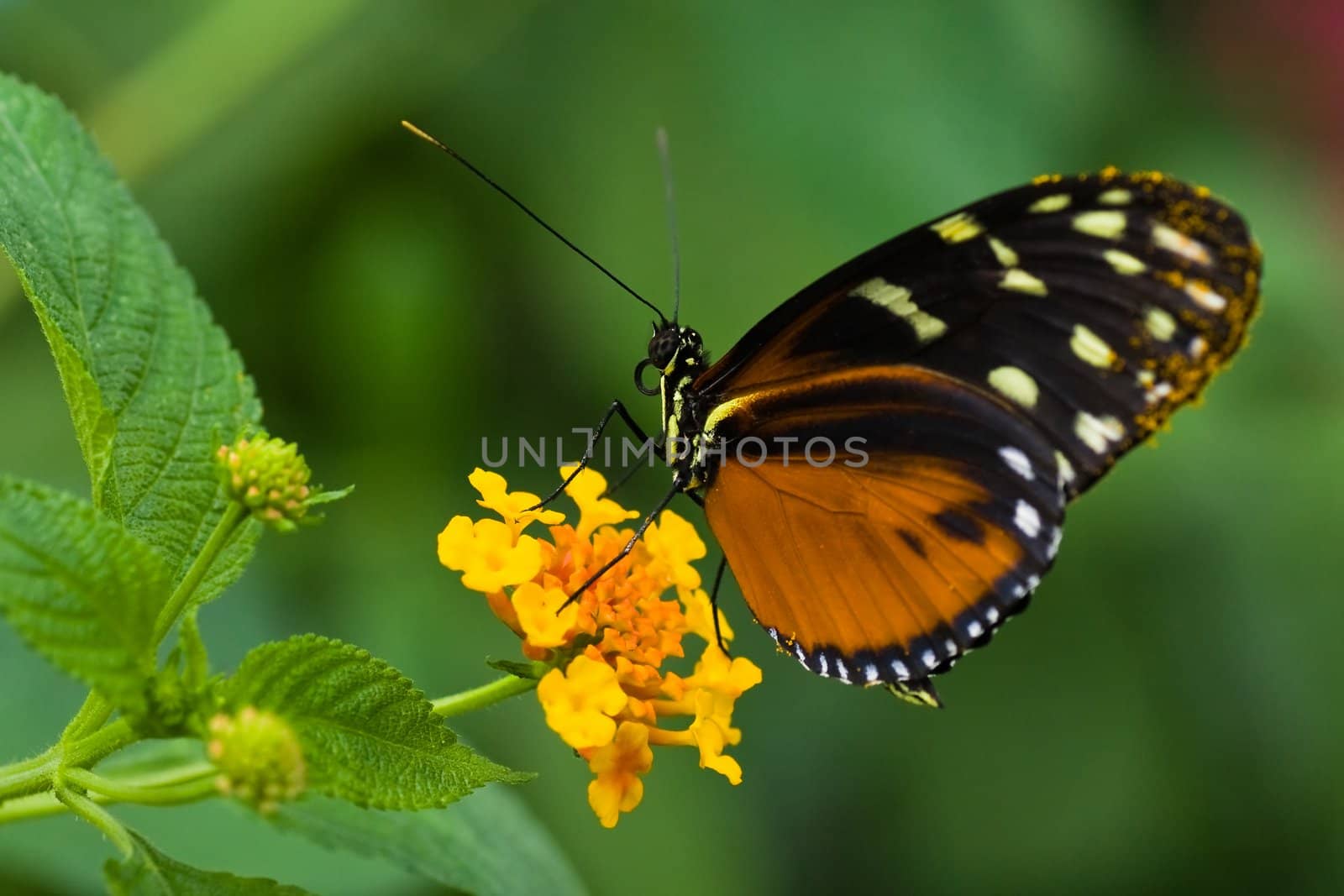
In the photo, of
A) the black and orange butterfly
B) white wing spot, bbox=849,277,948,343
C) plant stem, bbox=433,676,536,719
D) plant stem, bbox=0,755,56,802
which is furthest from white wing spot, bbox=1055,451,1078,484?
plant stem, bbox=0,755,56,802

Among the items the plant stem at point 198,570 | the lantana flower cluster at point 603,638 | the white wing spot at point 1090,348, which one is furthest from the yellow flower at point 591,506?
the white wing spot at point 1090,348

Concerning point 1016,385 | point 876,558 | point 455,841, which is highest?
point 1016,385

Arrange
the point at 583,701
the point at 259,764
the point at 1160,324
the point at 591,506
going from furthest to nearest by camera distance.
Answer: the point at 1160,324
the point at 591,506
the point at 583,701
the point at 259,764

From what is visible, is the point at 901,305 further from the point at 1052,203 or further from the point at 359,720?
the point at 359,720

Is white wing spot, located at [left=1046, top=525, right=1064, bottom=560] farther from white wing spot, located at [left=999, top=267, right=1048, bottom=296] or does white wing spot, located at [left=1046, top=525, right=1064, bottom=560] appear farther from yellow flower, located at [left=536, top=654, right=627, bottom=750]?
yellow flower, located at [left=536, top=654, right=627, bottom=750]

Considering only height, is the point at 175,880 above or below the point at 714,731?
below

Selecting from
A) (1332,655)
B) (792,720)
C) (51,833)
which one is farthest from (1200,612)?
(51,833)

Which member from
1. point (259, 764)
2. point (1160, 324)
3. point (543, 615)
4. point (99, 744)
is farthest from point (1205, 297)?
point (99, 744)

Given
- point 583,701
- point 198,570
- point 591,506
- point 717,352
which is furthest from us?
point 717,352
